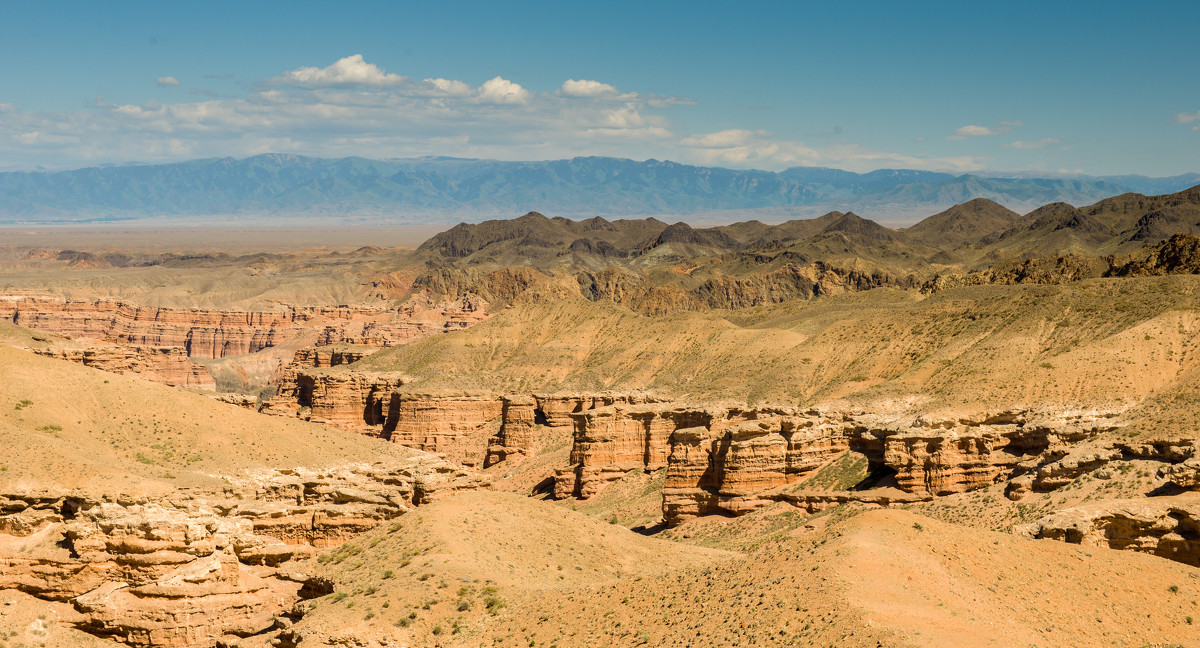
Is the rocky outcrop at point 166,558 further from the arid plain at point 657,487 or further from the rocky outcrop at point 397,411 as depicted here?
the rocky outcrop at point 397,411

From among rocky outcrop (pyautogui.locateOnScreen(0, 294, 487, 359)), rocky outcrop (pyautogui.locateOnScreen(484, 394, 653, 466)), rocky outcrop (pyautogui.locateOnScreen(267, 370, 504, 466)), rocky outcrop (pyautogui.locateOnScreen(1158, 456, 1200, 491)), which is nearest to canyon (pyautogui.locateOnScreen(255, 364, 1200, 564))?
rocky outcrop (pyautogui.locateOnScreen(1158, 456, 1200, 491))

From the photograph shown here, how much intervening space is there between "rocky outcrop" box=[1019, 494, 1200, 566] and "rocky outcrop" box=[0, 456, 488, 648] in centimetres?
2372

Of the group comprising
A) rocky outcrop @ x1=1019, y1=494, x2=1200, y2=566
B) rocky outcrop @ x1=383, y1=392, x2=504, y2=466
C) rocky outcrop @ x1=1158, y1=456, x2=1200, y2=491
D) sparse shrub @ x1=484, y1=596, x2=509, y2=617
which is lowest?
rocky outcrop @ x1=383, y1=392, x2=504, y2=466

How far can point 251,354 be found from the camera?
169750mm

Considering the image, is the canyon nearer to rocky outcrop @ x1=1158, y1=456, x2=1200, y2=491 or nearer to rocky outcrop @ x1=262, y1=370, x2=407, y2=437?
rocky outcrop @ x1=1158, y1=456, x2=1200, y2=491

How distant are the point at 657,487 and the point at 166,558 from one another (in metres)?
37.4

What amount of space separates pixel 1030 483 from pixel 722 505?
14.7 metres

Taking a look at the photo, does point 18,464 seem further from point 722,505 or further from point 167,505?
point 722,505

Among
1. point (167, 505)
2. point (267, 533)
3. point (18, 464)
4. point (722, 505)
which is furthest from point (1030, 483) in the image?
point (18, 464)

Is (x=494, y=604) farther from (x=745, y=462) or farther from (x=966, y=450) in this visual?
(x=966, y=450)

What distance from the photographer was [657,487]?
6981cm

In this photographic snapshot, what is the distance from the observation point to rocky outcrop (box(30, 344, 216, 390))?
91.6 meters

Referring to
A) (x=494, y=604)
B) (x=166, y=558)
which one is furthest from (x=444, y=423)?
(x=494, y=604)

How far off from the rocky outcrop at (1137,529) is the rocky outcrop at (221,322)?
119 metres
